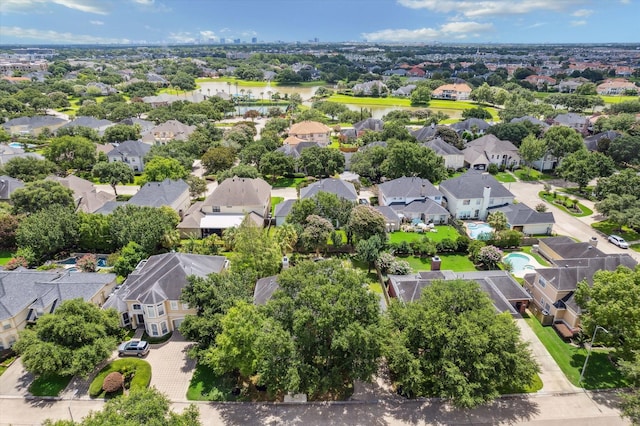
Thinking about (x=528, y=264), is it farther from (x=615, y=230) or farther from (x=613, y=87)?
(x=613, y=87)

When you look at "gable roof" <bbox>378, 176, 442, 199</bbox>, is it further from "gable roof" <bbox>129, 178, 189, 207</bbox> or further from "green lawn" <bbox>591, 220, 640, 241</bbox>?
"gable roof" <bbox>129, 178, 189, 207</bbox>

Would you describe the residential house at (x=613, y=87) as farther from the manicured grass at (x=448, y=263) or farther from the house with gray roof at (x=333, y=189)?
the manicured grass at (x=448, y=263)

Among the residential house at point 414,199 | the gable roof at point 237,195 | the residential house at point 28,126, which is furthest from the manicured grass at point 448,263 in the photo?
the residential house at point 28,126

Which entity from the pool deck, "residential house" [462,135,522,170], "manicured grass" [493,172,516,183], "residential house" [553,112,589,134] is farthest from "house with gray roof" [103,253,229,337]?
"residential house" [553,112,589,134]

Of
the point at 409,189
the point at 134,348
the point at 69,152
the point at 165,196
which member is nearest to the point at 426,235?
the point at 409,189

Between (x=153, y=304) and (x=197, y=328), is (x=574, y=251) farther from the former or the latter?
(x=153, y=304)

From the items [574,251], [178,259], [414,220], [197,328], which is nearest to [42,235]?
[178,259]
